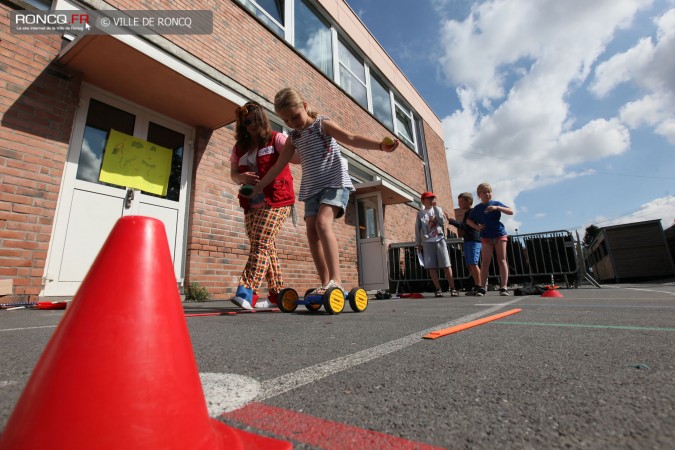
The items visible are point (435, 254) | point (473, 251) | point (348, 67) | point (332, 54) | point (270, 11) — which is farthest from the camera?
point (348, 67)

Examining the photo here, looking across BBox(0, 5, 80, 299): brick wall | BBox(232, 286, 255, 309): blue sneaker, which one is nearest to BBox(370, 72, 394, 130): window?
BBox(0, 5, 80, 299): brick wall

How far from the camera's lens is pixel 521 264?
7.89m

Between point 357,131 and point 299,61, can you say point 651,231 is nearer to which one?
point 357,131

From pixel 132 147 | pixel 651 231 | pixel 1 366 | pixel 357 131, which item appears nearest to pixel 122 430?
pixel 1 366

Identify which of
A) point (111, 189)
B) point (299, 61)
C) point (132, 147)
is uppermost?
point (299, 61)

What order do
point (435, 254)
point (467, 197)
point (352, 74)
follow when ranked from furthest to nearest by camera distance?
point (352, 74) → point (467, 197) → point (435, 254)

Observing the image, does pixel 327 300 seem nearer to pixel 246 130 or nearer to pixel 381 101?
pixel 246 130

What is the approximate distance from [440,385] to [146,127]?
5117 mm

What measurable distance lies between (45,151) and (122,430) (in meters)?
4.30

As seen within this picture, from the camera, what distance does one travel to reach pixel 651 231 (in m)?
13.6

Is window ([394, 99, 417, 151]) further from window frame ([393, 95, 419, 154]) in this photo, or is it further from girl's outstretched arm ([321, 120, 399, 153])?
girl's outstretched arm ([321, 120, 399, 153])

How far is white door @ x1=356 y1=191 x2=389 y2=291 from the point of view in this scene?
8219 mm

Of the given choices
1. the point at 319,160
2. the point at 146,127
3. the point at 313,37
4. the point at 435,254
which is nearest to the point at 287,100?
the point at 319,160

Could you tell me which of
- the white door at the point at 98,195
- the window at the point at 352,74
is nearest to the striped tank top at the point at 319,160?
the white door at the point at 98,195
